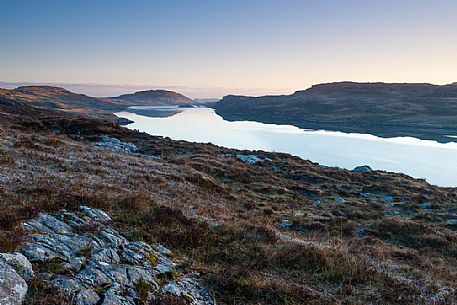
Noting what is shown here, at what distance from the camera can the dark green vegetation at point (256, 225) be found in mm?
9766

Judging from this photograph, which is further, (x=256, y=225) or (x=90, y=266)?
(x=256, y=225)

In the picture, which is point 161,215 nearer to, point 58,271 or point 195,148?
point 58,271

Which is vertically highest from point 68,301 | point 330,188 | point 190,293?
point 68,301

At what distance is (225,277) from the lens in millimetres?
9594

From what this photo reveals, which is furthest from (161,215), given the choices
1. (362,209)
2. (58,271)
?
(362,209)

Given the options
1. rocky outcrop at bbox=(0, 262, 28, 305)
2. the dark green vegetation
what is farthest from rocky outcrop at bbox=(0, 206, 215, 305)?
the dark green vegetation

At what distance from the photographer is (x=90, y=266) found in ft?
27.0

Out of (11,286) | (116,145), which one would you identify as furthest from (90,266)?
(116,145)

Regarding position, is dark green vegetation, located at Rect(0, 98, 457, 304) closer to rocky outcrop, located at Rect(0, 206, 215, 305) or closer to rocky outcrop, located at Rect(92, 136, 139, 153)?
rocky outcrop, located at Rect(0, 206, 215, 305)

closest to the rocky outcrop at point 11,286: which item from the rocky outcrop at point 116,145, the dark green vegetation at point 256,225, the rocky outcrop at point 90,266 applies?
the rocky outcrop at point 90,266

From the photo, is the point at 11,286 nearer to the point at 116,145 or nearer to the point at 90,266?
the point at 90,266

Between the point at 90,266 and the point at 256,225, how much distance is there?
820cm

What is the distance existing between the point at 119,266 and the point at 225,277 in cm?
280

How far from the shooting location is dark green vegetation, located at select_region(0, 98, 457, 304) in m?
9.77
